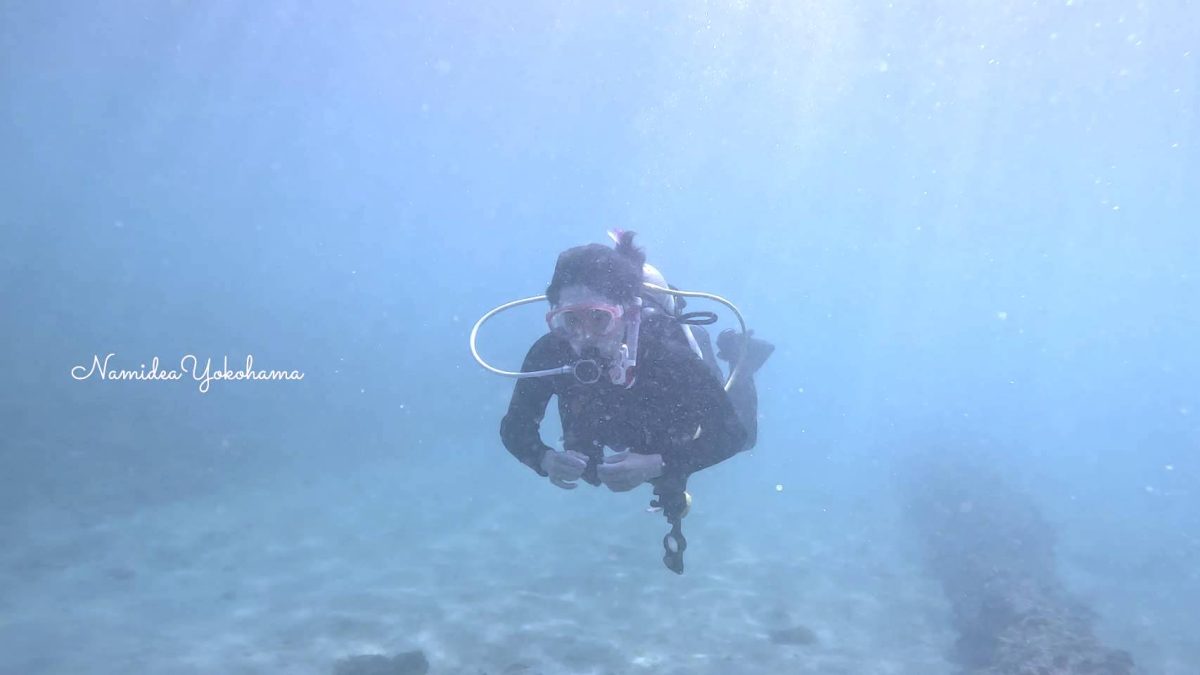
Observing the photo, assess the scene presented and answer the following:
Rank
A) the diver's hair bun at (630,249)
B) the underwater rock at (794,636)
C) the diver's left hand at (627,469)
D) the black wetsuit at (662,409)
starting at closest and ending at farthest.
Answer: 1. the diver's left hand at (627,469)
2. the black wetsuit at (662,409)
3. the diver's hair bun at (630,249)
4. the underwater rock at (794,636)

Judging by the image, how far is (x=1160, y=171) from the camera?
1510 inches

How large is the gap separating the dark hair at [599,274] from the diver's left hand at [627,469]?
0.94 metres

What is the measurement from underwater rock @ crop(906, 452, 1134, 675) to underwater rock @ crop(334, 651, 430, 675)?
7.73 metres

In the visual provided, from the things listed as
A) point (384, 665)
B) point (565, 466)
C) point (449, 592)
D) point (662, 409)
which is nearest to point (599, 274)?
point (662, 409)

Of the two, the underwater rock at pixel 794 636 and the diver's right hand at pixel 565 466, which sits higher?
the diver's right hand at pixel 565 466

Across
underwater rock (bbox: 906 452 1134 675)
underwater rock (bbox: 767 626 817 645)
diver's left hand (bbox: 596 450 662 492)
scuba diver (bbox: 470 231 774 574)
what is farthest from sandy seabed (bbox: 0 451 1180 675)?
diver's left hand (bbox: 596 450 662 492)

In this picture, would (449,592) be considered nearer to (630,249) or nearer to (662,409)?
(662,409)

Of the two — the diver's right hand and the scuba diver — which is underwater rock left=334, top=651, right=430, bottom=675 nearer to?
the scuba diver

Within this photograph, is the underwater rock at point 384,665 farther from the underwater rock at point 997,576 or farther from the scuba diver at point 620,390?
the underwater rock at point 997,576

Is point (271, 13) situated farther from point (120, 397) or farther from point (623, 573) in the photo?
point (623, 573)

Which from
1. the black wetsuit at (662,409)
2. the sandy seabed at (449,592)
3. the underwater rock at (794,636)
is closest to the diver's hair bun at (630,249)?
the black wetsuit at (662,409)

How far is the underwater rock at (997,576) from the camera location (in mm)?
8305

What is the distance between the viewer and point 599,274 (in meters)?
3.71

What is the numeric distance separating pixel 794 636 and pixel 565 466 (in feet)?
26.5
